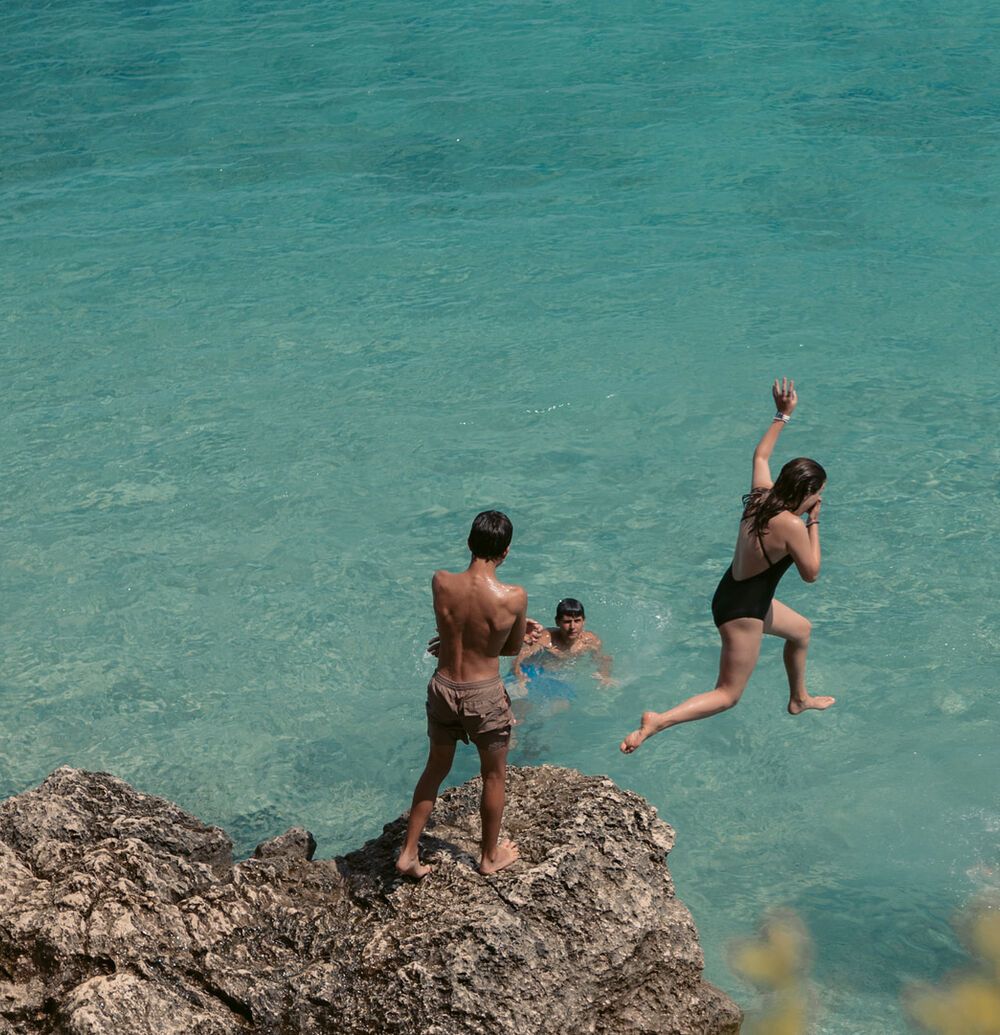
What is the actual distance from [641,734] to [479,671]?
3.52 feet

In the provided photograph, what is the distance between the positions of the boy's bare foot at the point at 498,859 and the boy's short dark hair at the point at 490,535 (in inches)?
52.4

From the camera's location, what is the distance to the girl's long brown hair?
599cm

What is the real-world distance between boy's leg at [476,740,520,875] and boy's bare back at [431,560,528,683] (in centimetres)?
34

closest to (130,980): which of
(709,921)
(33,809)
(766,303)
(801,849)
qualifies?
(33,809)

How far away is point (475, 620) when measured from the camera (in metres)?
5.28

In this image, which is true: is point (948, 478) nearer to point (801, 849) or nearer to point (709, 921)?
point (801, 849)

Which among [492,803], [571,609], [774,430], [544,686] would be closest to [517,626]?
[492,803]

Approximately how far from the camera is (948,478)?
1086 centimetres

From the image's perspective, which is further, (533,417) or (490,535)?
(533,417)

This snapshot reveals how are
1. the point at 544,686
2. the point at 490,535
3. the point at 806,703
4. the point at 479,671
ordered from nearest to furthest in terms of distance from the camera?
the point at 490,535
the point at 479,671
the point at 806,703
the point at 544,686

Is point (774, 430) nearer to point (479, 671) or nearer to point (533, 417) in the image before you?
point (479, 671)

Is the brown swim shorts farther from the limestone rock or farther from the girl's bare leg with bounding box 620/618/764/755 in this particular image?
the limestone rock

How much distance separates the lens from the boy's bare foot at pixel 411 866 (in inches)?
220

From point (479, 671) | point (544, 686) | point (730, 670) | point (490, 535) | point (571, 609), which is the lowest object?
point (544, 686)
